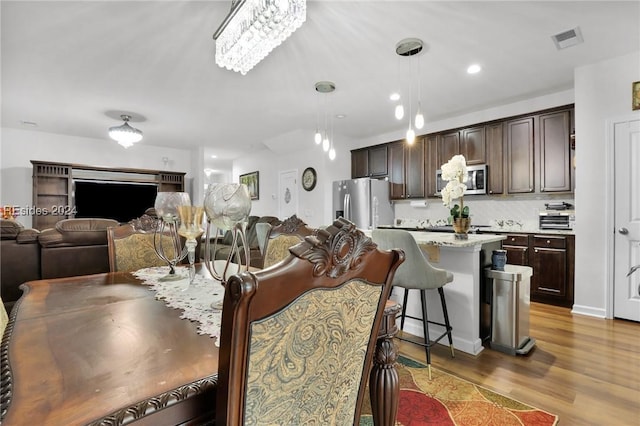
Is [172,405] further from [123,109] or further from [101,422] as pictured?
[123,109]

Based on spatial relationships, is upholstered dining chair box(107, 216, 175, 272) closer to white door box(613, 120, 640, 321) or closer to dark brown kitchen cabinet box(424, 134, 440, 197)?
dark brown kitchen cabinet box(424, 134, 440, 197)

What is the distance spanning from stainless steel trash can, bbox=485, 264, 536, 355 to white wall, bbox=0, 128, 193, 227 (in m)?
6.98

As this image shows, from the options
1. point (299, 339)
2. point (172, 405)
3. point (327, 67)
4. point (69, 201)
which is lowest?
point (172, 405)

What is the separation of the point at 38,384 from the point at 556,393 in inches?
93.2

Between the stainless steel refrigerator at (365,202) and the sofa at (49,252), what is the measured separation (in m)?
3.51

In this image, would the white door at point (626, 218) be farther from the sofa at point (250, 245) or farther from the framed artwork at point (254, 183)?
the framed artwork at point (254, 183)

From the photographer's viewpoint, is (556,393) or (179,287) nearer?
(179,287)

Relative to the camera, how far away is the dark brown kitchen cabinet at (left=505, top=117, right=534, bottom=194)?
12.9 ft

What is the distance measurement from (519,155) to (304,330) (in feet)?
14.5

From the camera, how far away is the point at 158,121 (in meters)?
5.11

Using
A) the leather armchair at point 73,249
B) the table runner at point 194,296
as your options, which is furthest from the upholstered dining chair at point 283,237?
the leather armchair at point 73,249

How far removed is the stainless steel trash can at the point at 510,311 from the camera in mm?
2283

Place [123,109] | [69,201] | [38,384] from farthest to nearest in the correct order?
[69,201] → [123,109] → [38,384]

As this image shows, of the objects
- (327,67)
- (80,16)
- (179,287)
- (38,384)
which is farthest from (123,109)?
(38,384)
